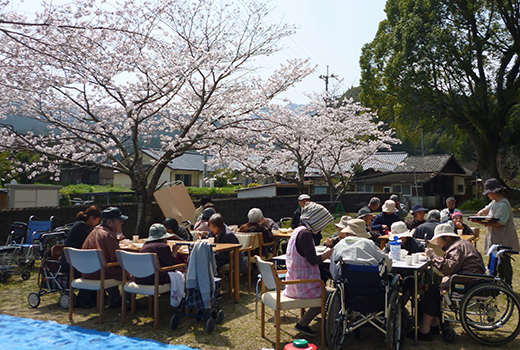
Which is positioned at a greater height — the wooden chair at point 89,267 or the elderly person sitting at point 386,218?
the elderly person sitting at point 386,218

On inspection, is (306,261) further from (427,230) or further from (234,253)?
(427,230)

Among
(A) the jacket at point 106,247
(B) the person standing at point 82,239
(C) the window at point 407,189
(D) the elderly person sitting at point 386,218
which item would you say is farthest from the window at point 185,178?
(A) the jacket at point 106,247

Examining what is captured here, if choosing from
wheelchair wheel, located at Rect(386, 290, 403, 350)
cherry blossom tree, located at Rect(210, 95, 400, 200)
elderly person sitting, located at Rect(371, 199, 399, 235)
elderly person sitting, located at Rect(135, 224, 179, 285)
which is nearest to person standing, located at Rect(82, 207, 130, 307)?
elderly person sitting, located at Rect(135, 224, 179, 285)

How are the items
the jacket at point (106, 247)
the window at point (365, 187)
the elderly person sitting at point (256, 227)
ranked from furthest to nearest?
the window at point (365, 187)
the elderly person sitting at point (256, 227)
the jacket at point (106, 247)

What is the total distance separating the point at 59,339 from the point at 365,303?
9.82 feet

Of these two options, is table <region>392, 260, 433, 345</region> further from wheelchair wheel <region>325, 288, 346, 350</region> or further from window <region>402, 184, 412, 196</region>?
window <region>402, 184, 412, 196</region>

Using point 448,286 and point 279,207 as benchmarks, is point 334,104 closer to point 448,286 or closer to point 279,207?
point 279,207

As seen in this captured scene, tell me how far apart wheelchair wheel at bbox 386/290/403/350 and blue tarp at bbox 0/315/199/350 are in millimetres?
1832

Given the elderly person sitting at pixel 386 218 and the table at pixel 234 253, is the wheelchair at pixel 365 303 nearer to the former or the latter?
the table at pixel 234 253

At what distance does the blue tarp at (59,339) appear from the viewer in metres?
3.85

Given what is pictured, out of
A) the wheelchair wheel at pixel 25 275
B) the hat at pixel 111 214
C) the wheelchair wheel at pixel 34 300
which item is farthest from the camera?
the wheelchair wheel at pixel 25 275

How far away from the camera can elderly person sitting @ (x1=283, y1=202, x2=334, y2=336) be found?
389 cm

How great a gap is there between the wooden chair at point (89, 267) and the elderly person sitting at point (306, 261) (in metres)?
2.08

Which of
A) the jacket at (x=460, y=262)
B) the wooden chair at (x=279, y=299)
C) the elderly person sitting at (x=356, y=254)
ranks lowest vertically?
the wooden chair at (x=279, y=299)
